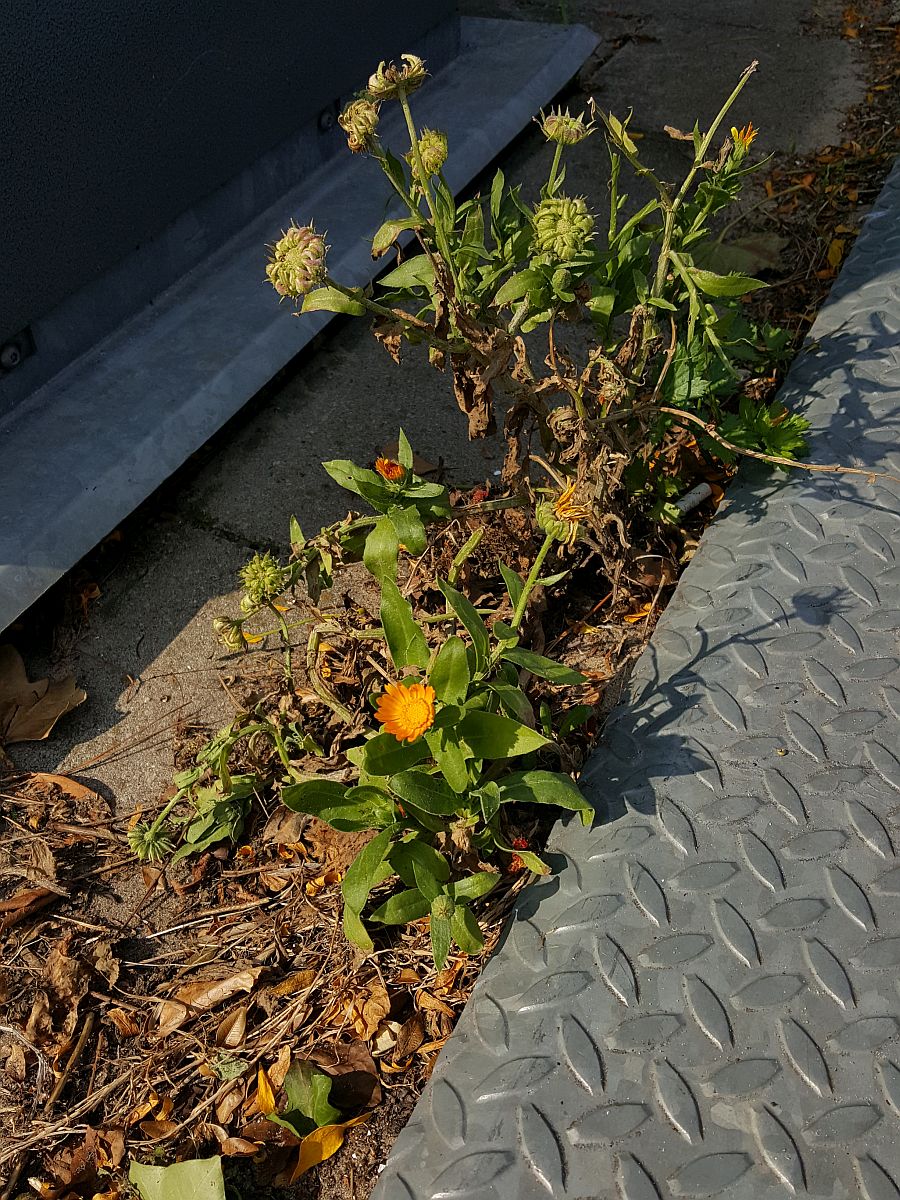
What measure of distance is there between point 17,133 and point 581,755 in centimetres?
197

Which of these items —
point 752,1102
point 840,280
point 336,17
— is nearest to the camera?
point 752,1102

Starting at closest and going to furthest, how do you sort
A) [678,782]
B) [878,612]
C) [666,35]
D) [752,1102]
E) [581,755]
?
[752,1102] < [678,782] < [878,612] < [581,755] < [666,35]

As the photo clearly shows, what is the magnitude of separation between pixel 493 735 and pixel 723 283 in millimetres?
928

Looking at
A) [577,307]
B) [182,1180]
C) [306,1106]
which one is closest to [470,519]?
[577,307]

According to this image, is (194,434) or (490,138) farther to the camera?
(490,138)

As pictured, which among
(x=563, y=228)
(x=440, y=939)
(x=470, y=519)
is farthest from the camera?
(x=470, y=519)

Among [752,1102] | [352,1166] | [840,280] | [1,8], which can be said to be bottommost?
[352,1166]

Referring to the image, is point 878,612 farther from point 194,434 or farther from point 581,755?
point 194,434

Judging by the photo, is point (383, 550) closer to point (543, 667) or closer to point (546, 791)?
point (543, 667)

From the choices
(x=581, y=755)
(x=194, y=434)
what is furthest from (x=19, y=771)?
(x=581, y=755)

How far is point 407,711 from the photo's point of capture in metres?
1.59

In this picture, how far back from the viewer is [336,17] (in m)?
3.43

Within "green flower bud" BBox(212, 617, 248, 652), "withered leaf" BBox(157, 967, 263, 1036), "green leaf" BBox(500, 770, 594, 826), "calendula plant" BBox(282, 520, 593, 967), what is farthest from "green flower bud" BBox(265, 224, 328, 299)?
"withered leaf" BBox(157, 967, 263, 1036)

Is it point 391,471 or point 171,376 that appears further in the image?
point 171,376
